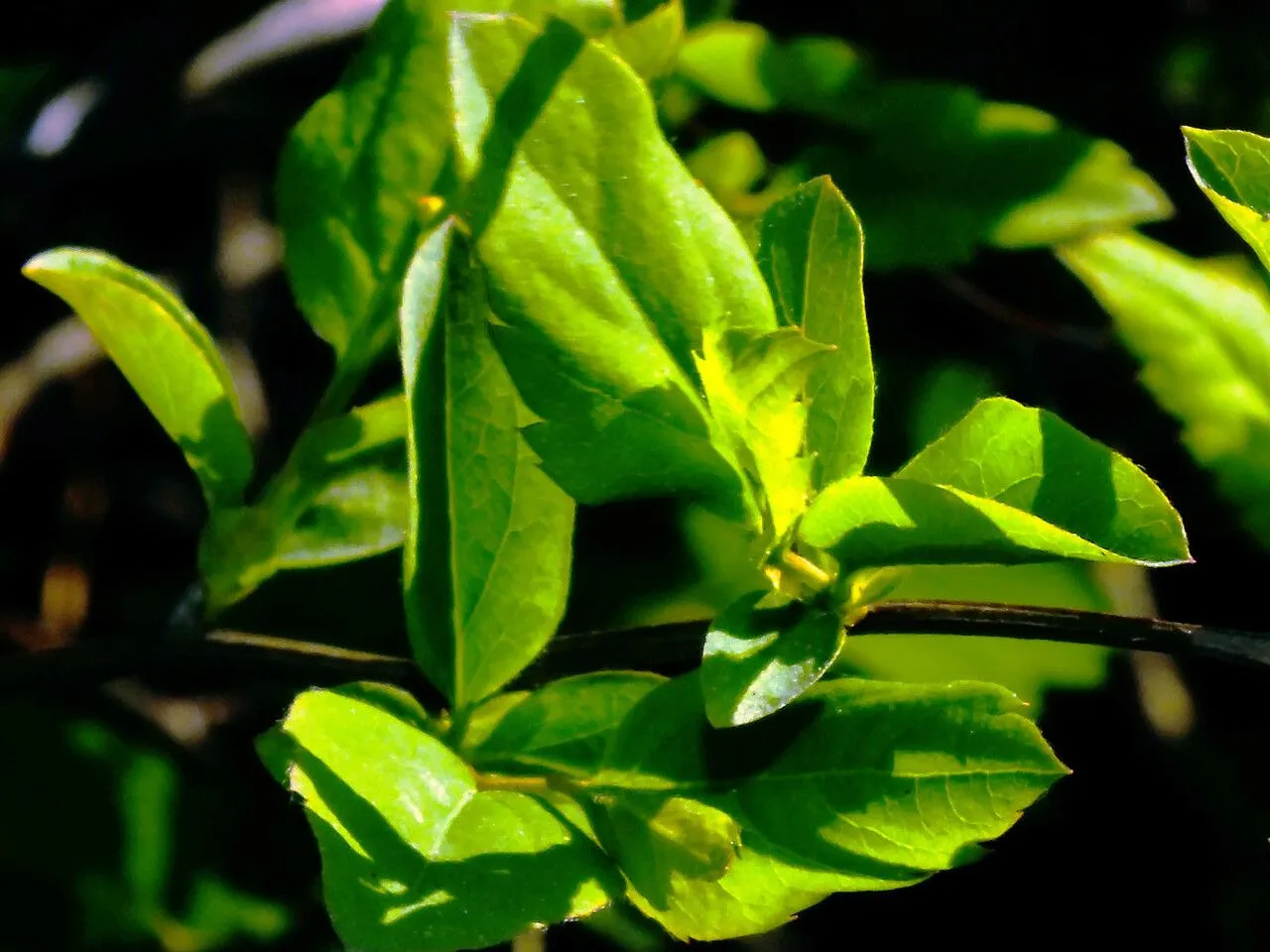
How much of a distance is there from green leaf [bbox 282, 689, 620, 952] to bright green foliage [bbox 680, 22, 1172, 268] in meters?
0.56

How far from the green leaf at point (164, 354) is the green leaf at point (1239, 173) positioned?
476mm

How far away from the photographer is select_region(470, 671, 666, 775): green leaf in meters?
0.61

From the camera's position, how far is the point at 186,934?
1.41m

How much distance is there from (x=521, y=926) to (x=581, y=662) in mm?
166

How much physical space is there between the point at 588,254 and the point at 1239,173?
11.3 inches

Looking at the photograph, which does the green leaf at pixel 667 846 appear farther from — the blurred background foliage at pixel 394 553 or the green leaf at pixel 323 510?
the blurred background foliage at pixel 394 553

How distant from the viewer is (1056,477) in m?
0.53

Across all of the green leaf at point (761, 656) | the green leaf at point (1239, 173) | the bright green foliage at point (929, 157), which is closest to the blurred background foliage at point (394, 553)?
the bright green foliage at point (929, 157)

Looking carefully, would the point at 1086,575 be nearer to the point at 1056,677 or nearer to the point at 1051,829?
the point at 1056,677

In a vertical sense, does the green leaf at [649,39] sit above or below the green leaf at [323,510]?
above

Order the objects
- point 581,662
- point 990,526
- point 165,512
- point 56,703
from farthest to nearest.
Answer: point 165,512 < point 56,703 < point 581,662 < point 990,526

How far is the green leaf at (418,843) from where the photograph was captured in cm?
50

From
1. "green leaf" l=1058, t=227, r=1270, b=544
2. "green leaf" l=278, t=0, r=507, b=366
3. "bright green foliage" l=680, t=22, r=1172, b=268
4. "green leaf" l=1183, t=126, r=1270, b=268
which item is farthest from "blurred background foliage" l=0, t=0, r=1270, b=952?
"green leaf" l=1183, t=126, r=1270, b=268

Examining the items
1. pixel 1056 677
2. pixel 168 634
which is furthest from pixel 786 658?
pixel 1056 677
